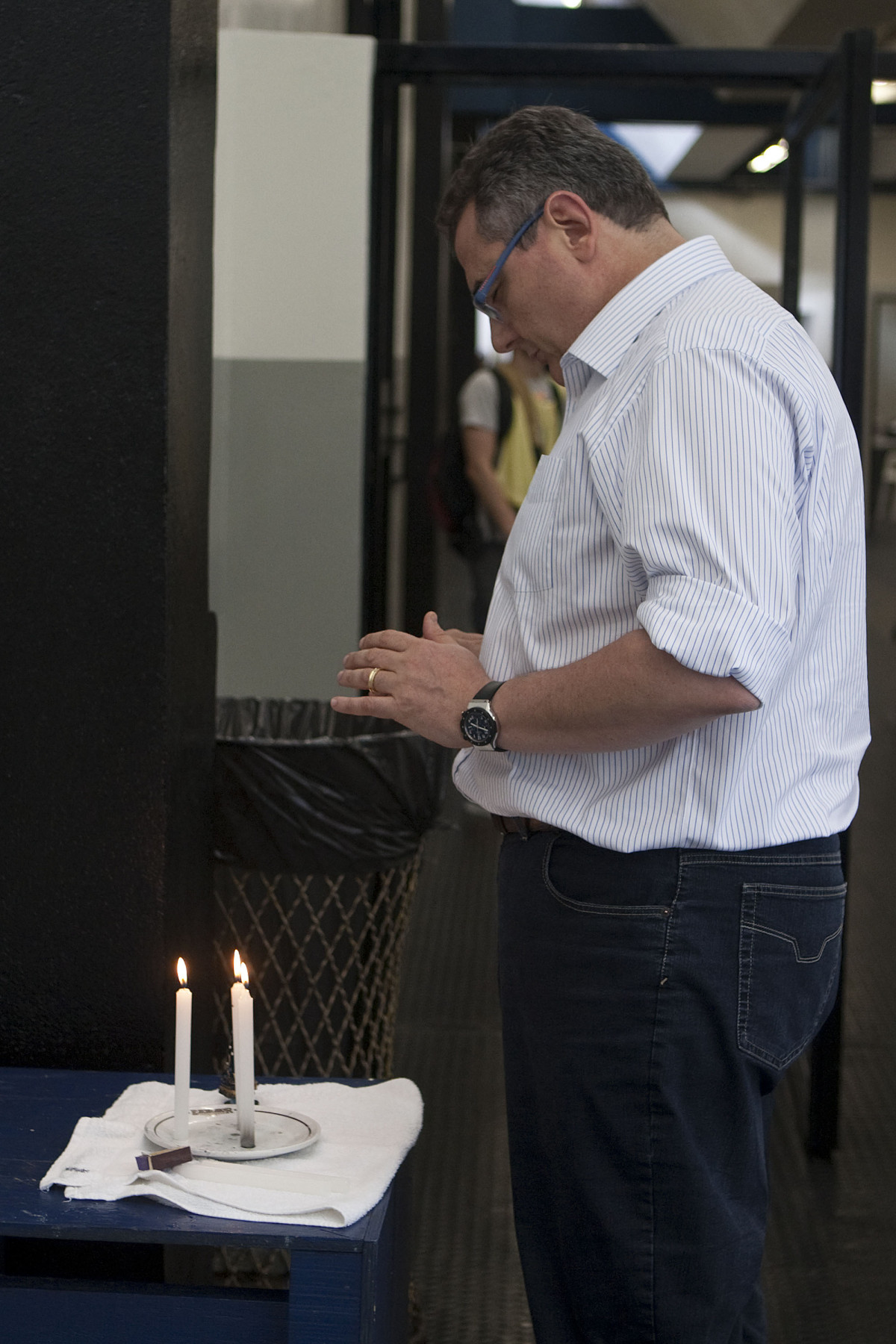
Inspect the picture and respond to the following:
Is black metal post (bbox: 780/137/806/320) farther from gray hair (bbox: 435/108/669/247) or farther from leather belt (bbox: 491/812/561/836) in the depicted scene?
leather belt (bbox: 491/812/561/836)

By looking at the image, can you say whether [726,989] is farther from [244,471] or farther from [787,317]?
[244,471]

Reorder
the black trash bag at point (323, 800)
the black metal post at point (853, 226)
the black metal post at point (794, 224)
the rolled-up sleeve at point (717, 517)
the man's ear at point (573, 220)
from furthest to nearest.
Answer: the black metal post at point (794, 224) < the black metal post at point (853, 226) < the black trash bag at point (323, 800) < the man's ear at point (573, 220) < the rolled-up sleeve at point (717, 517)

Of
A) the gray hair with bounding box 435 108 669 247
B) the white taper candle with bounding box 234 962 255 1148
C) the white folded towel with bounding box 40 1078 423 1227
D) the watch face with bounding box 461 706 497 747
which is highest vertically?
the gray hair with bounding box 435 108 669 247

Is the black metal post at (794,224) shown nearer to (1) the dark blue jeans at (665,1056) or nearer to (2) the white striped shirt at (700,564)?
(2) the white striped shirt at (700,564)

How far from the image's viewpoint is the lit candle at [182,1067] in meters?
1.26

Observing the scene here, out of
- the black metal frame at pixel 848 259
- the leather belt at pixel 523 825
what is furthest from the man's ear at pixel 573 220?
the black metal frame at pixel 848 259

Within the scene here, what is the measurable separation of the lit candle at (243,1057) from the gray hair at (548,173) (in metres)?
0.77

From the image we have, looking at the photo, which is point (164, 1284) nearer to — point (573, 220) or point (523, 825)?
point (523, 825)

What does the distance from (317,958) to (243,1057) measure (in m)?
0.86

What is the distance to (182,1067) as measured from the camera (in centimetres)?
126

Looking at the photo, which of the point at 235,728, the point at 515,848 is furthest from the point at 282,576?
the point at 515,848

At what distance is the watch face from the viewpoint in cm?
122

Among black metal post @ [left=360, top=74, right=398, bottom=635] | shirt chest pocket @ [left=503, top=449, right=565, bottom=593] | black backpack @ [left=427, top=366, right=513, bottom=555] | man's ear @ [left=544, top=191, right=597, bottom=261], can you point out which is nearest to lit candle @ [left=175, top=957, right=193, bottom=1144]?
shirt chest pocket @ [left=503, top=449, right=565, bottom=593]

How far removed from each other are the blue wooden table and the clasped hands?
1.47ft
